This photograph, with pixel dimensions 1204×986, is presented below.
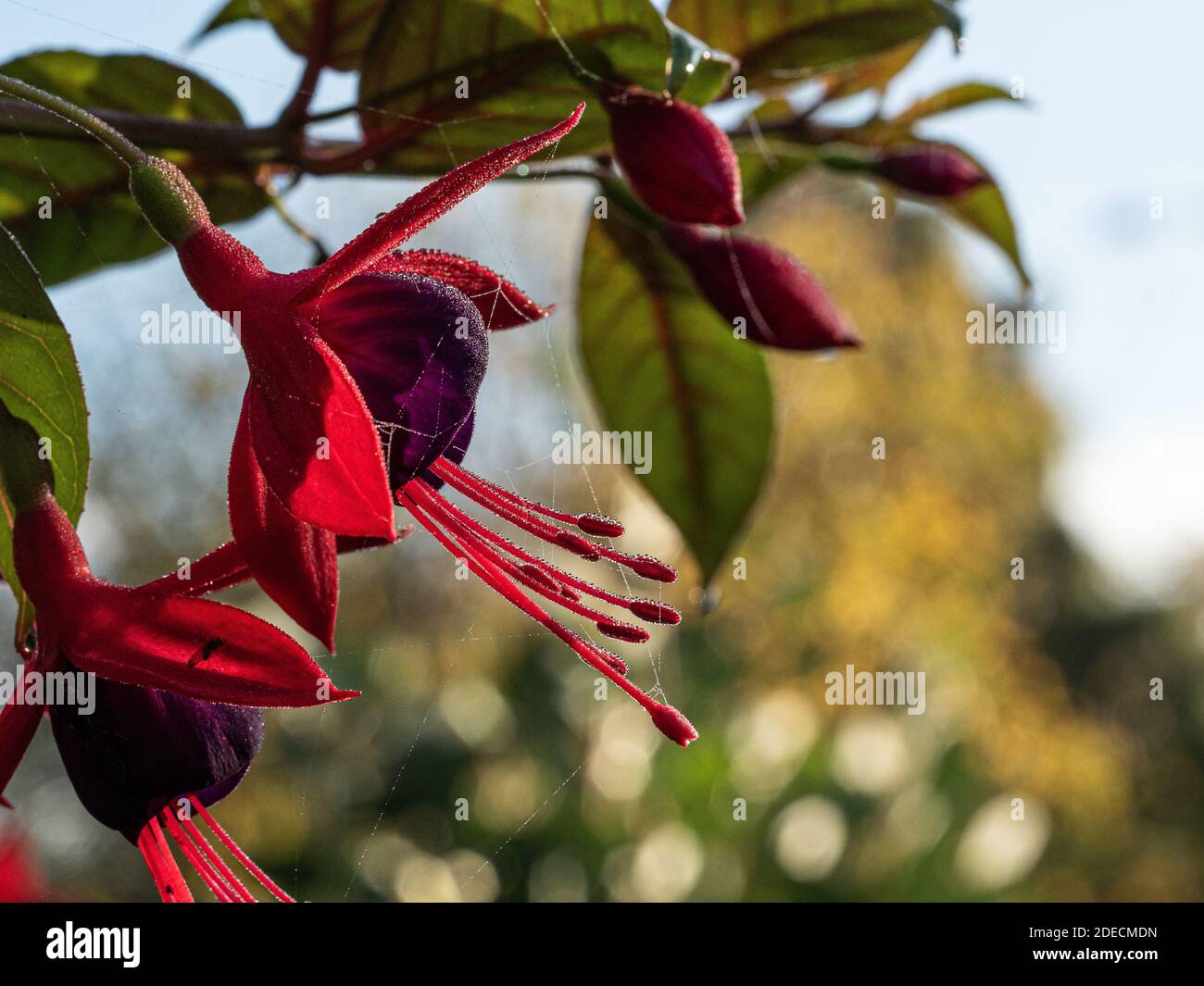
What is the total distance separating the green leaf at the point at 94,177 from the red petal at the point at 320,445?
179mm

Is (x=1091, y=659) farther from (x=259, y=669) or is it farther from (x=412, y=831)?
(x=259, y=669)

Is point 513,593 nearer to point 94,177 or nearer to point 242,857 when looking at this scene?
point 242,857

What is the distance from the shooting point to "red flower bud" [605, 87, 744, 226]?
38 cm

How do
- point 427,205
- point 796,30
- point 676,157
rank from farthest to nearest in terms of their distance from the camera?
point 796,30, point 676,157, point 427,205

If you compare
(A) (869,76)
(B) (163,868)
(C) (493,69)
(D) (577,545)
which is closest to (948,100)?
(A) (869,76)

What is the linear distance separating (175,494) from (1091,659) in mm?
7364

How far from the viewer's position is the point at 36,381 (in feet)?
1.04

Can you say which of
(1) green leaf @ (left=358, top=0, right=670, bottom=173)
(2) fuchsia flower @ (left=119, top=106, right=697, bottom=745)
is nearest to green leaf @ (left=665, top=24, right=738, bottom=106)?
(1) green leaf @ (left=358, top=0, right=670, bottom=173)

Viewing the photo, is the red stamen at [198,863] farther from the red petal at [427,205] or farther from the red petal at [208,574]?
the red petal at [427,205]

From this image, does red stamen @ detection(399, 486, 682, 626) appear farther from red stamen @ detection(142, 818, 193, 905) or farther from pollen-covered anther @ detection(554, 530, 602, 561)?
red stamen @ detection(142, 818, 193, 905)

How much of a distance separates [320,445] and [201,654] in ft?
0.21

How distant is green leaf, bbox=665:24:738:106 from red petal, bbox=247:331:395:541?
168 millimetres
